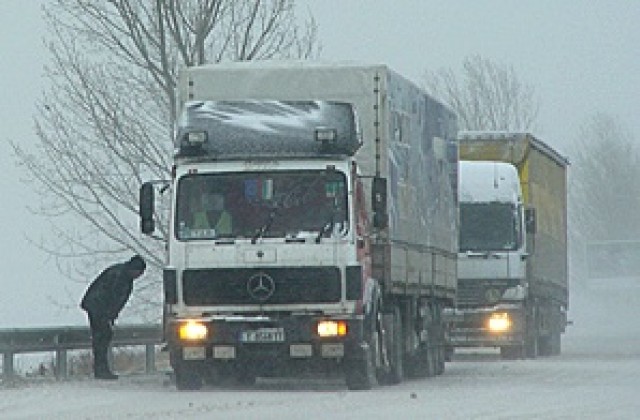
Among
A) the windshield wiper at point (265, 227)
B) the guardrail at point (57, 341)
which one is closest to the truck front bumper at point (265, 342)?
the windshield wiper at point (265, 227)

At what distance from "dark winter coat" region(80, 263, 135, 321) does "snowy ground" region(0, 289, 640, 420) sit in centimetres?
90

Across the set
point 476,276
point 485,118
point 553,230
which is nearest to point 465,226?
point 476,276

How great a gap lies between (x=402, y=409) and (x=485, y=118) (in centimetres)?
5703

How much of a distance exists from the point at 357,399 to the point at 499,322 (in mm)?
14351

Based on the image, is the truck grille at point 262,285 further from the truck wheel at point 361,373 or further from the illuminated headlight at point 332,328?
the truck wheel at point 361,373

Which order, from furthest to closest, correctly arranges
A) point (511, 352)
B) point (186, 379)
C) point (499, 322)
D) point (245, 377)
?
point (511, 352) → point (499, 322) → point (245, 377) → point (186, 379)

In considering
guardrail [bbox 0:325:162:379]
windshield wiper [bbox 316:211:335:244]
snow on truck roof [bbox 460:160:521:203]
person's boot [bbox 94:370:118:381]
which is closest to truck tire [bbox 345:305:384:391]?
windshield wiper [bbox 316:211:335:244]

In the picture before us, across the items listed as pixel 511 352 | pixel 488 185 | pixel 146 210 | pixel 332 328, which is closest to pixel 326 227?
pixel 332 328

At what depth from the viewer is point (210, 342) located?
2094 centimetres

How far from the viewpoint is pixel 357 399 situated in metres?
19.4

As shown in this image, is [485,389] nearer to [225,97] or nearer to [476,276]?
[225,97]

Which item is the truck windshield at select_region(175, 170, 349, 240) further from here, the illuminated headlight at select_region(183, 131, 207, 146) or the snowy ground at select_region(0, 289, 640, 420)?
the snowy ground at select_region(0, 289, 640, 420)

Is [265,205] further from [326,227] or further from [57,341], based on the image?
[57,341]

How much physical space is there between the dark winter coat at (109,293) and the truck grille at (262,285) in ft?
9.43
